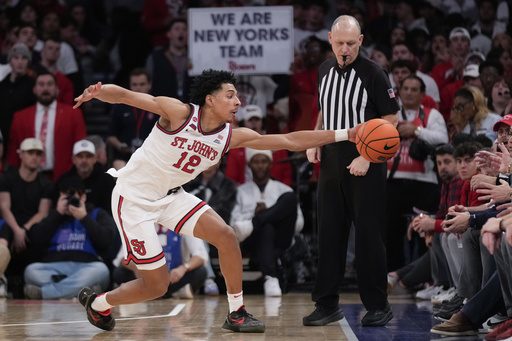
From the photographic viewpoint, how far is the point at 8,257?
8.95 metres

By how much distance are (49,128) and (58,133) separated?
128 mm

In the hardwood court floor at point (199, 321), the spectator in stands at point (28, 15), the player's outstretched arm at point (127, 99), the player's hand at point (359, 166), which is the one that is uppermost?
the spectator in stands at point (28, 15)

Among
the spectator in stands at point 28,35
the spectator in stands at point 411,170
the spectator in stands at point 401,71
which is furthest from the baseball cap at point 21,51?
the spectator in stands at point 411,170

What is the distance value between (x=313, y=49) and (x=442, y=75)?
1.65m

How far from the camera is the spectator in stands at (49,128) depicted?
9898mm

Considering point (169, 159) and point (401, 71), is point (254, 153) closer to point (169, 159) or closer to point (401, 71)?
point (401, 71)

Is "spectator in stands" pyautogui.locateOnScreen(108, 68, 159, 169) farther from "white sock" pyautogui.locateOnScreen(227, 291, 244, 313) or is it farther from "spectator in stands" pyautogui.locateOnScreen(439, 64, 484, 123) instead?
"white sock" pyautogui.locateOnScreen(227, 291, 244, 313)

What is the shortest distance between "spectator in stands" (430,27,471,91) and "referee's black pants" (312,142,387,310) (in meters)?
4.14

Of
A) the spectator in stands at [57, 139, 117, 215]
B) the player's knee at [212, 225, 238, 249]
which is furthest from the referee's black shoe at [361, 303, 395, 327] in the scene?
the spectator in stands at [57, 139, 117, 215]

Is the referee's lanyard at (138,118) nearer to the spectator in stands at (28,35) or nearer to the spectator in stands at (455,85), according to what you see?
the spectator in stands at (28,35)

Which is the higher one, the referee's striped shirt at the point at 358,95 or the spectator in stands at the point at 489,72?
the spectator in stands at the point at 489,72

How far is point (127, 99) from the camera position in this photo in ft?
18.4

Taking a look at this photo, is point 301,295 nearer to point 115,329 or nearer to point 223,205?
point 223,205

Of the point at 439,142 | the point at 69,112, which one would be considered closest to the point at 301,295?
the point at 439,142
